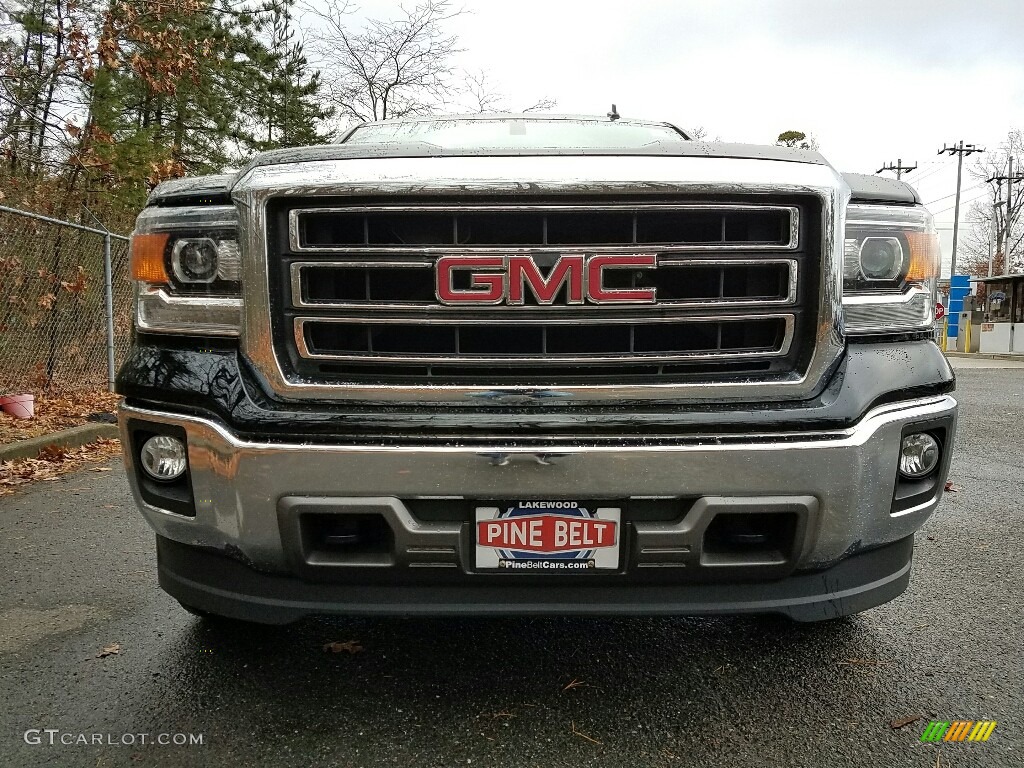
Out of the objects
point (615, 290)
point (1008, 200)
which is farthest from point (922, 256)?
point (1008, 200)

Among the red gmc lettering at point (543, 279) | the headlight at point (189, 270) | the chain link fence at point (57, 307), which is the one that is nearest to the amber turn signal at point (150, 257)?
the headlight at point (189, 270)

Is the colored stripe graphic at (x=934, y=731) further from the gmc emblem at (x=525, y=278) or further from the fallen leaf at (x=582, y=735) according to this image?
the gmc emblem at (x=525, y=278)

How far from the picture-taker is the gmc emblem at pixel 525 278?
174 centimetres

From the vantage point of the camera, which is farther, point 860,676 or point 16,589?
point 16,589

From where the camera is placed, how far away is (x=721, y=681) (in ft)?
6.86

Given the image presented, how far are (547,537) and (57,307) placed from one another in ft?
23.6

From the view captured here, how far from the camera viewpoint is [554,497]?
169 cm

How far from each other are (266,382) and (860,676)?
6.16 feet

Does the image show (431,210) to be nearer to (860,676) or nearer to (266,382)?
(266,382)

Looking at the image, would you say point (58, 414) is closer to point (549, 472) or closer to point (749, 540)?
point (549, 472)

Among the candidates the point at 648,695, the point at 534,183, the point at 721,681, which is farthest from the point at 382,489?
the point at 721,681

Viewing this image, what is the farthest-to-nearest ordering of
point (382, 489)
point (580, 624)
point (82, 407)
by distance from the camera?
1. point (82, 407)
2. point (580, 624)
3. point (382, 489)

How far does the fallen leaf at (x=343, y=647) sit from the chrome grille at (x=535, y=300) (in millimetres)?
959

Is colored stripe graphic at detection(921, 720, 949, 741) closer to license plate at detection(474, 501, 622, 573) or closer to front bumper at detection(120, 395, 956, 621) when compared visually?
front bumper at detection(120, 395, 956, 621)
